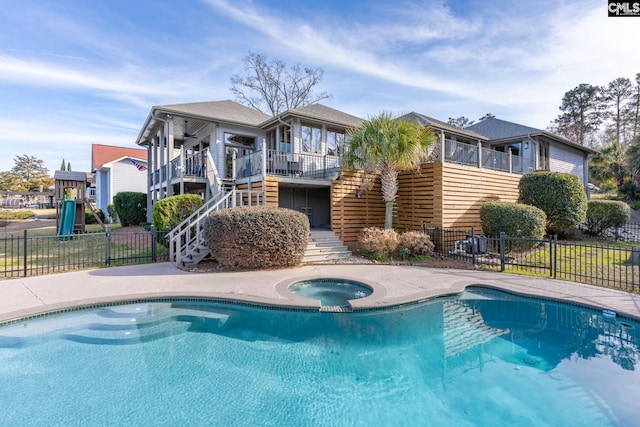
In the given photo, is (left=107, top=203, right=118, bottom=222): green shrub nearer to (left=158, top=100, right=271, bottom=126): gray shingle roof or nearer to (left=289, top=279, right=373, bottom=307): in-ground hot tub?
(left=158, top=100, right=271, bottom=126): gray shingle roof

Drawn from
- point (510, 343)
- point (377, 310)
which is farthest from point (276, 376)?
point (510, 343)

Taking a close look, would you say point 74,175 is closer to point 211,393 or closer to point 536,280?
point 211,393

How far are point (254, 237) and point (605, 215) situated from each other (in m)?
16.9

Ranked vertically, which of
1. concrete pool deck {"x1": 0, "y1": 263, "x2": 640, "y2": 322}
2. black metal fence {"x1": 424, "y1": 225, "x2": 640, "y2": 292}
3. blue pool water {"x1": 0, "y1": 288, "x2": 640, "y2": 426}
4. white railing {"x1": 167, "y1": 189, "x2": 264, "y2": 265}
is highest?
white railing {"x1": 167, "y1": 189, "x2": 264, "y2": 265}

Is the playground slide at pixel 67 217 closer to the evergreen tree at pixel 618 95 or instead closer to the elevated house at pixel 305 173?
the elevated house at pixel 305 173

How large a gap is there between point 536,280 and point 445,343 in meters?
4.60

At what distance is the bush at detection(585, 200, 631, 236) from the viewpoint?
14.7 m

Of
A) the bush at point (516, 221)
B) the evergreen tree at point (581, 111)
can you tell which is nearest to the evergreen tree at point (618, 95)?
the evergreen tree at point (581, 111)

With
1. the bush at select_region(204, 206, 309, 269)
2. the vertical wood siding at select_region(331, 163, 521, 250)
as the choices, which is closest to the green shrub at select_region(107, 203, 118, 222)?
the bush at select_region(204, 206, 309, 269)

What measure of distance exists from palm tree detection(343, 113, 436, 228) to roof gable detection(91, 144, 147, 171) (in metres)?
29.3

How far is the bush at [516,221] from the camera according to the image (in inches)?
404

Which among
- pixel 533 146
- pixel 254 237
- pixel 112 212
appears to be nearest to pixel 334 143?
pixel 254 237

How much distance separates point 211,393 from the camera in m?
3.65
